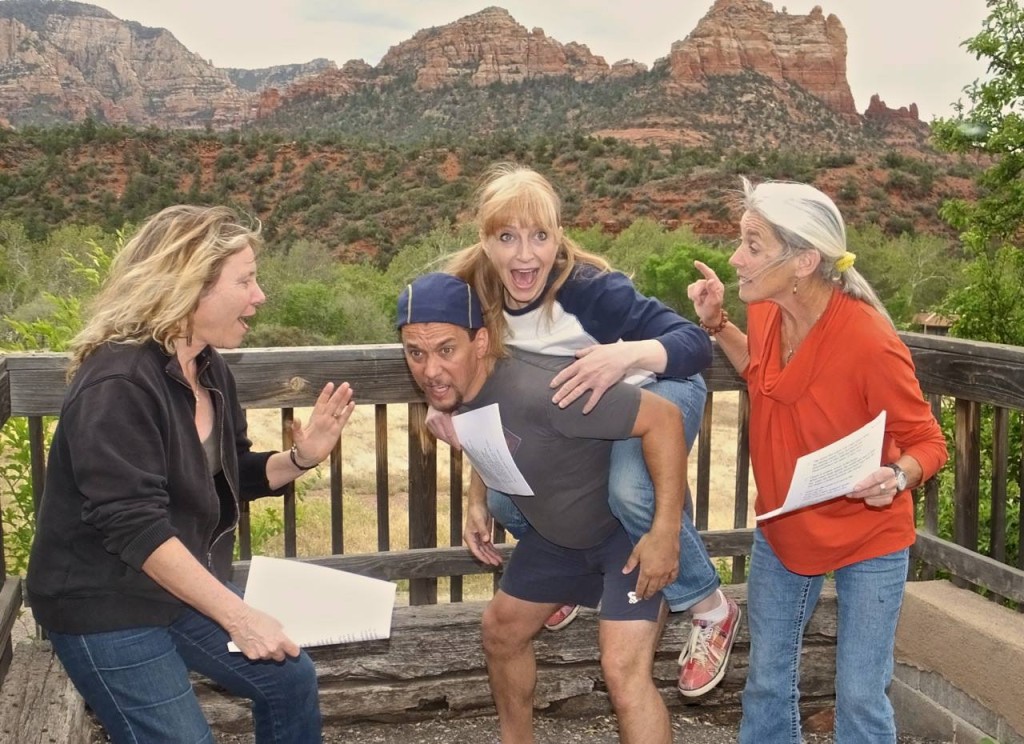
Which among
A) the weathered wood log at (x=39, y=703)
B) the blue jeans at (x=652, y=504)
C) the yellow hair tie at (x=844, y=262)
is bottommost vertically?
the weathered wood log at (x=39, y=703)

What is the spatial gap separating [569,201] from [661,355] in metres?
42.1

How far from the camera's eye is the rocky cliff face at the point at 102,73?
11212cm

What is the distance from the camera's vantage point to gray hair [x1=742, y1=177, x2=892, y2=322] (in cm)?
261

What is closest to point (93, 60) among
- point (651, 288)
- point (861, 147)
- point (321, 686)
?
point (861, 147)

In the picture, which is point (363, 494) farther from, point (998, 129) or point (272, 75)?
point (272, 75)

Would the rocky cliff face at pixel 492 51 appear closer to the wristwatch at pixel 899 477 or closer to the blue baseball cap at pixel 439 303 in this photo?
the blue baseball cap at pixel 439 303

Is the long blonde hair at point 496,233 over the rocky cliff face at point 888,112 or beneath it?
beneath

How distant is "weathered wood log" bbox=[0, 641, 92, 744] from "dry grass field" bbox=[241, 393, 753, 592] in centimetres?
286

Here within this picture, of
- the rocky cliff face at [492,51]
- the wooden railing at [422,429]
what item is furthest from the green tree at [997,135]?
the rocky cliff face at [492,51]

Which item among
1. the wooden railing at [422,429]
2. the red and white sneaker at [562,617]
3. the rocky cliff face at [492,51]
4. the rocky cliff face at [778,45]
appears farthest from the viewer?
the rocky cliff face at [492,51]

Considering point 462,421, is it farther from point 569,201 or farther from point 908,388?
point 569,201

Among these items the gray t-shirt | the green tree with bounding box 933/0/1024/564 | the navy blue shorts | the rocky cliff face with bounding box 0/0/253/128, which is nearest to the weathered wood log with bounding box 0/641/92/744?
the navy blue shorts

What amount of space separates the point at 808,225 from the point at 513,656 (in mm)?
1382

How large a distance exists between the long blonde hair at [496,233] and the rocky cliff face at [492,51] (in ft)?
306
